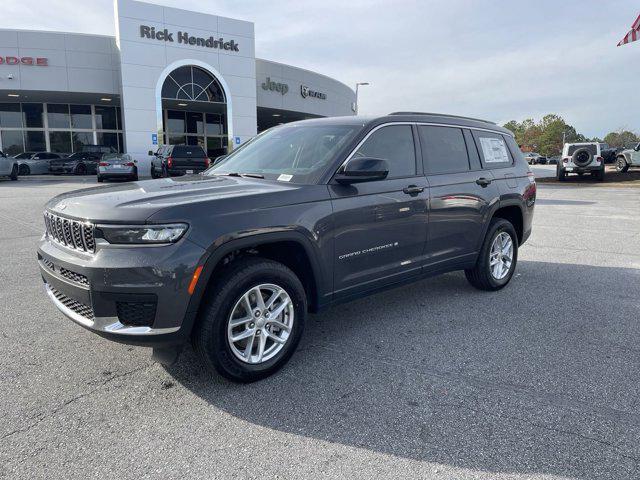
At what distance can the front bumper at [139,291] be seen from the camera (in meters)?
2.73

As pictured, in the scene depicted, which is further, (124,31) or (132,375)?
(124,31)

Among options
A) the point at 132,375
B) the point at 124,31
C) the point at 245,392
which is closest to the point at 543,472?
the point at 245,392

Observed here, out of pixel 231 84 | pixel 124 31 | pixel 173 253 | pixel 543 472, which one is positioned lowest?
pixel 543 472

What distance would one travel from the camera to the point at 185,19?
97.8 ft

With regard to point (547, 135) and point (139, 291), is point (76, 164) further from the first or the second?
point (547, 135)

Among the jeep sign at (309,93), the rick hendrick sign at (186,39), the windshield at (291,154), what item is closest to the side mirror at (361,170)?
the windshield at (291,154)

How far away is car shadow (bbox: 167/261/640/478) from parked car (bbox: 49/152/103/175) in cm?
2815

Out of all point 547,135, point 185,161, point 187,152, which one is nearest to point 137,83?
point 187,152

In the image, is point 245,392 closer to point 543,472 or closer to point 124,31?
point 543,472

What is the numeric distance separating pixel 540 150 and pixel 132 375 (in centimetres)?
12667

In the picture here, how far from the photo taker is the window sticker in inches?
208

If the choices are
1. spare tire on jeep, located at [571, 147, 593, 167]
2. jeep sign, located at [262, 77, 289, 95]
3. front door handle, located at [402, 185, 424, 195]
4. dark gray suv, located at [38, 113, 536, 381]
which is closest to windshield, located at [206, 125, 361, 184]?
dark gray suv, located at [38, 113, 536, 381]

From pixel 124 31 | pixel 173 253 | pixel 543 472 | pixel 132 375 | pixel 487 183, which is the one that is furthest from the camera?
pixel 124 31

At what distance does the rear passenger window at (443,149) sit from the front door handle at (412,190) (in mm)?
305
